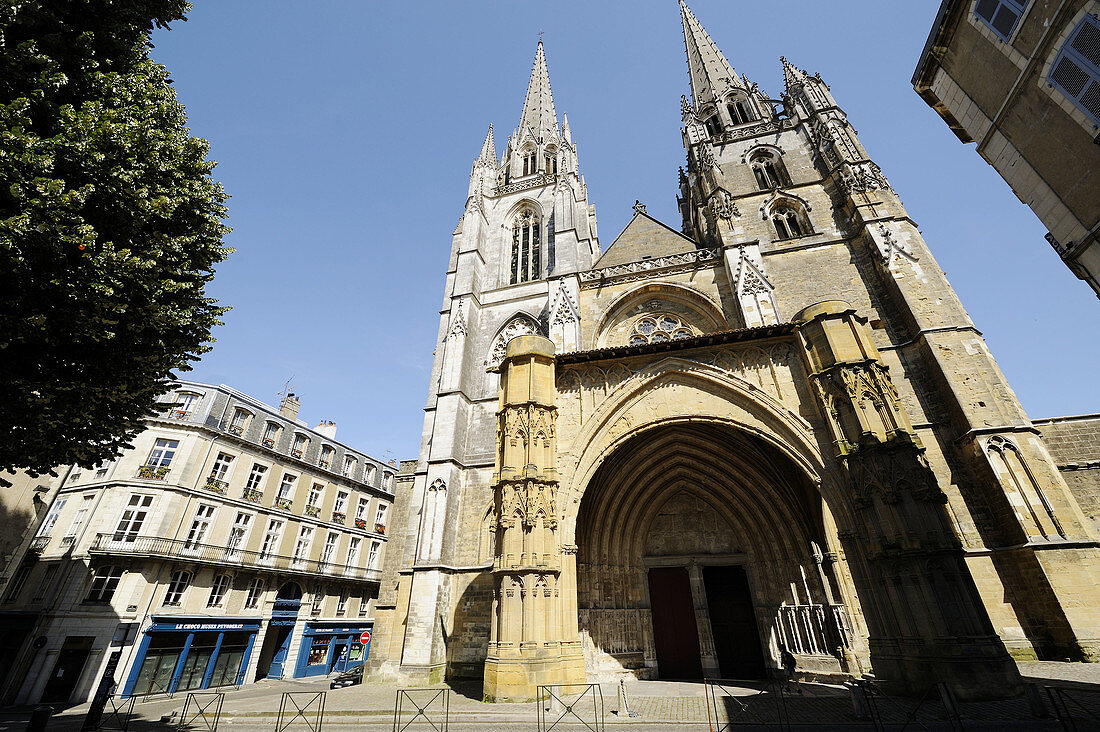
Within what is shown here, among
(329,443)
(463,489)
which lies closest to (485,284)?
(463,489)

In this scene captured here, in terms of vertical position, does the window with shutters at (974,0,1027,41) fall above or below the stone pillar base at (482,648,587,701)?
above

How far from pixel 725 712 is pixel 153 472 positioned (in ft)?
62.4

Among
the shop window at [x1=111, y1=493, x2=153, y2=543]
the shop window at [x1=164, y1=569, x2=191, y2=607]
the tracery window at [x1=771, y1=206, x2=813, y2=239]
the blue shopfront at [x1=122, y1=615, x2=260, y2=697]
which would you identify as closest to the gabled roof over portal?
the tracery window at [x1=771, y1=206, x2=813, y2=239]

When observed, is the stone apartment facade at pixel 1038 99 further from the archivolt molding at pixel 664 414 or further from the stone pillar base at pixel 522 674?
the stone pillar base at pixel 522 674

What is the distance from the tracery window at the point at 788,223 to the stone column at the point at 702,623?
12.8 m

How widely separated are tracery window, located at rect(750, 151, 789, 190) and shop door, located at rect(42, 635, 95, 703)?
29.3 meters

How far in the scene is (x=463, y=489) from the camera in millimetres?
14883

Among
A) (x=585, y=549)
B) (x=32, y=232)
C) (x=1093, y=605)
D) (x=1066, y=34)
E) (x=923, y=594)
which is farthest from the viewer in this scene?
(x=585, y=549)

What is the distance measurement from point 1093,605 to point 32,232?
16658 millimetres

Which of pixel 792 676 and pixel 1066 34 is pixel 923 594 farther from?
pixel 1066 34

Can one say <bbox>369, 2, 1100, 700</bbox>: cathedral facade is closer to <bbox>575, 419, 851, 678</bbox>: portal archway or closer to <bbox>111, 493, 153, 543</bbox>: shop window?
<bbox>575, 419, 851, 678</bbox>: portal archway

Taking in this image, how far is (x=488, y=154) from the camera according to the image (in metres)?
26.5

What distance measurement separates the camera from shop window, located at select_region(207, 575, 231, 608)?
53.2 ft

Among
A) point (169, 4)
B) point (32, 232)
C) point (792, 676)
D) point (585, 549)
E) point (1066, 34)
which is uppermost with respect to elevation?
point (169, 4)
